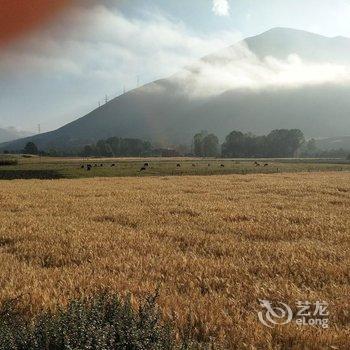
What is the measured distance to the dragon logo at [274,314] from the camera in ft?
22.6

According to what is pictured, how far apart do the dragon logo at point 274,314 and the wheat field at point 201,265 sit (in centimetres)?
16

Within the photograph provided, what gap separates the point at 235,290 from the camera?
336 inches

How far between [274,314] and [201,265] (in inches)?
127

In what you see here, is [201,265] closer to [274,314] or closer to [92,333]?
[274,314]

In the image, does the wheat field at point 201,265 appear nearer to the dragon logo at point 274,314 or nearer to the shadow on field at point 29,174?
the dragon logo at point 274,314

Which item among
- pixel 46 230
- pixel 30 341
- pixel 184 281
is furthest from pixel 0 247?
pixel 30 341

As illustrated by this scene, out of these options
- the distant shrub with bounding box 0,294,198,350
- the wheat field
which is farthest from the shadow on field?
the distant shrub with bounding box 0,294,198,350

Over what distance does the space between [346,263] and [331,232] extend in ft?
15.9

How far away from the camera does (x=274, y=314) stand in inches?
285

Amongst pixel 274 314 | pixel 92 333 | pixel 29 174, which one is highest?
pixel 92 333

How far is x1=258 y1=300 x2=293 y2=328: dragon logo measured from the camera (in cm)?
690

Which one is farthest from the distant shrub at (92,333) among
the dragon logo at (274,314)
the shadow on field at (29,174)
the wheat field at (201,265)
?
the shadow on field at (29,174)

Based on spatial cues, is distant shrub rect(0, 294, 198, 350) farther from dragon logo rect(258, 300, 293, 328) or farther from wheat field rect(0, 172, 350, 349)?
dragon logo rect(258, 300, 293, 328)

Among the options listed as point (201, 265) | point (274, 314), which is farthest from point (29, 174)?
point (274, 314)
